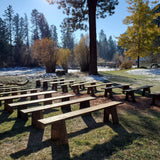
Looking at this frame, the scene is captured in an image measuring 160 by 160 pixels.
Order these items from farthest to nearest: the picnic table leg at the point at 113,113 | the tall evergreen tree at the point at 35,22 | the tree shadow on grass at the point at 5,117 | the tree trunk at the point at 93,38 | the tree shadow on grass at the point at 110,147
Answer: the tall evergreen tree at the point at 35,22 → the tree trunk at the point at 93,38 → the tree shadow on grass at the point at 5,117 → the picnic table leg at the point at 113,113 → the tree shadow on grass at the point at 110,147

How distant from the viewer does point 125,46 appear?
18.5 m

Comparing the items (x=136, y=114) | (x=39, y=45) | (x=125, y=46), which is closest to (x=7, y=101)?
(x=136, y=114)

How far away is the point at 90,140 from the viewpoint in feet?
8.12

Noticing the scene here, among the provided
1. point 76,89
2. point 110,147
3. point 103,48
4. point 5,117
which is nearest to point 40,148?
point 110,147

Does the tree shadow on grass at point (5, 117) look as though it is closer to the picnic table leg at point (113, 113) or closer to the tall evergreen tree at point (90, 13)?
the picnic table leg at point (113, 113)

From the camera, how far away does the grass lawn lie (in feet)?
6.79

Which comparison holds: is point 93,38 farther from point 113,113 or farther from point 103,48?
point 103,48

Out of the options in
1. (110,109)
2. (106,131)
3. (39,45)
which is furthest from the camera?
(39,45)

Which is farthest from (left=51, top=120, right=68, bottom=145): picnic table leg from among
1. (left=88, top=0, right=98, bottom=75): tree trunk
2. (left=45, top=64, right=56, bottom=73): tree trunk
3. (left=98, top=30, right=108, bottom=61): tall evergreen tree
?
(left=98, top=30, right=108, bottom=61): tall evergreen tree

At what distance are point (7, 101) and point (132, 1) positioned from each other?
1882cm

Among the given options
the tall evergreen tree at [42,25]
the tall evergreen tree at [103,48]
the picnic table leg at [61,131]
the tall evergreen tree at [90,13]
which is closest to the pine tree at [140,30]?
the tall evergreen tree at [90,13]

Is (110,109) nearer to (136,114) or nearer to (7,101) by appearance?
(136,114)

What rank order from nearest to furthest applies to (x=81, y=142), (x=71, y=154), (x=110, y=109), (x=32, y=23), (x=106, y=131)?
(x=71, y=154)
(x=81, y=142)
(x=106, y=131)
(x=110, y=109)
(x=32, y=23)

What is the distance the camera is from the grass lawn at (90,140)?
207cm
